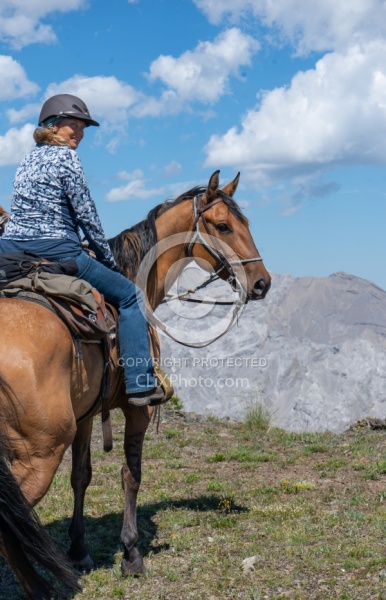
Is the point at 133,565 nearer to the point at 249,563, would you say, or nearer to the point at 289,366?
the point at 249,563

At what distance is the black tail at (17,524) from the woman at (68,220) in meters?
1.47

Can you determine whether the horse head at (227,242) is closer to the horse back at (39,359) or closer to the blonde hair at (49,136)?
the blonde hair at (49,136)

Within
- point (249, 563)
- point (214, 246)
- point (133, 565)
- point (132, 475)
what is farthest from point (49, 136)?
point (249, 563)

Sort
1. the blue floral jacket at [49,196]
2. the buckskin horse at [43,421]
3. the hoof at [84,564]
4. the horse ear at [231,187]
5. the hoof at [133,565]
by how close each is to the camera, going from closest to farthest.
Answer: the buckskin horse at [43,421] → the blue floral jacket at [49,196] → the hoof at [133,565] → the hoof at [84,564] → the horse ear at [231,187]

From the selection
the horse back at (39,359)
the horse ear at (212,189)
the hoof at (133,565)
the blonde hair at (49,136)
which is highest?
the blonde hair at (49,136)

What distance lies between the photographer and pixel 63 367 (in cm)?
524

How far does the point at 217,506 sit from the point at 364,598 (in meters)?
3.01

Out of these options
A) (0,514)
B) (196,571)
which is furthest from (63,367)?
(196,571)

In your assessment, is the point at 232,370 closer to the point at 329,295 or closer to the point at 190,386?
the point at 190,386

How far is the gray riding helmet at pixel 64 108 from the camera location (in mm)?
5887

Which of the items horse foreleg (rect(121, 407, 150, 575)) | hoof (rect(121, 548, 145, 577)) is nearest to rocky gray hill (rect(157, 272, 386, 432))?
horse foreleg (rect(121, 407, 150, 575))

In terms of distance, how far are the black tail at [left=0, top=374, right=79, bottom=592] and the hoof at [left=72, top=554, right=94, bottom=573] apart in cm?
189

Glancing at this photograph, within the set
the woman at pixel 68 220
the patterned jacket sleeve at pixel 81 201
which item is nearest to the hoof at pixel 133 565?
the woman at pixel 68 220

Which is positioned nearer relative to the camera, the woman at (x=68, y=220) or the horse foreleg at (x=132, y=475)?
the woman at (x=68, y=220)
